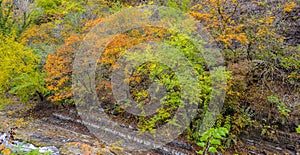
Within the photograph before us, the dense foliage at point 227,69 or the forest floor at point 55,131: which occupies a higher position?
the dense foliage at point 227,69

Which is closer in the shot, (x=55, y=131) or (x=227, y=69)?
(x=227, y=69)

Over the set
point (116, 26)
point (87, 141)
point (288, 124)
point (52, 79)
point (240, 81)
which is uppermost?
point (116, 26)

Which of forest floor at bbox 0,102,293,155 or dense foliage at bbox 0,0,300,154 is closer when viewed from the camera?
forest floor at bbox 0,102,293,155

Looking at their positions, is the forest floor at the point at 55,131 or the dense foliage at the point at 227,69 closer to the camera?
the forest floor at the point at 55,131

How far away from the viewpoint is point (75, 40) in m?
7.71

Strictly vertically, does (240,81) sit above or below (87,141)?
above

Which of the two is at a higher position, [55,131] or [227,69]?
[227,69]

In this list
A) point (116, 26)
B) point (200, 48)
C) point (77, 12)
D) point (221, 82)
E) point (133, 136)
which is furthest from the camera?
point (77, 12)

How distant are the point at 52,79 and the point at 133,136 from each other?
346cm

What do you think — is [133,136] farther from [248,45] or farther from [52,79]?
[248,45]

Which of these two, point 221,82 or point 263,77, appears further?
point 263,77

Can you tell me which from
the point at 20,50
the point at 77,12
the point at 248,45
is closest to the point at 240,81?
the point at 248,45

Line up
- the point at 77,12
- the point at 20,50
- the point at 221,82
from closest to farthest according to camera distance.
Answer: the point at 221,82 < the point at 20,50 < the point at 77,12

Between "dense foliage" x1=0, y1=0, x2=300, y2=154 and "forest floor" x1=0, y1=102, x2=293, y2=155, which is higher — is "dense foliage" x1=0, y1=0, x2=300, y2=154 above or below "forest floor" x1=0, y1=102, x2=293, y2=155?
above
